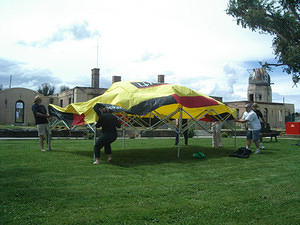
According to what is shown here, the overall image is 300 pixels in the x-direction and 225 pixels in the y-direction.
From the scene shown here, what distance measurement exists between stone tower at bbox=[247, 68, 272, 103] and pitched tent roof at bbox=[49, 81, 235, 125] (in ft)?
180

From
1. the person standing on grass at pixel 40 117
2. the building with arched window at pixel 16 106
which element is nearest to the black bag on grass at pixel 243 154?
the person standing on grass at pixel 40 117

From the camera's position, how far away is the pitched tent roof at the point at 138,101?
9234mm

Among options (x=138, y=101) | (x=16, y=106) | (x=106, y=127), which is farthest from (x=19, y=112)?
(x=106, y=127)

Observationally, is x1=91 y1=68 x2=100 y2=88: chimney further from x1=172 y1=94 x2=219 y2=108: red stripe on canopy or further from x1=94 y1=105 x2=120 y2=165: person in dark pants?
x1=94 y1=105 x2=120 y2=165: person in dark pants

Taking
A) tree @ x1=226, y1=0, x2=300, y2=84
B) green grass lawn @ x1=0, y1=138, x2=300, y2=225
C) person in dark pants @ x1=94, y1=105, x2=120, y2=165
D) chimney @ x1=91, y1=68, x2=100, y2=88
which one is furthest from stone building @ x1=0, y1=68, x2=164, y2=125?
green grass lawn @ x1=0, y1=138, x2=300, y2=225

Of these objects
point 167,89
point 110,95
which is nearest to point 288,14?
point 167,89

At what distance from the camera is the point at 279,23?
63.2 feet

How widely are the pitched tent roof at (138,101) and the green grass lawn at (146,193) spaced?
1.92 meters

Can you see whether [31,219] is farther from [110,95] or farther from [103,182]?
[110,95]

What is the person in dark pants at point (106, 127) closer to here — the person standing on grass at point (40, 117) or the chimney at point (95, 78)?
the person standing on grass at point (40, 117)

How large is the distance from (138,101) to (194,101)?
7.38ft

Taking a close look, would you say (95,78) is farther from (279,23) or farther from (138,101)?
(138,101)

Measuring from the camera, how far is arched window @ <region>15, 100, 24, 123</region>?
117ft

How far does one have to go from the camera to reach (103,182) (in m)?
5.91
